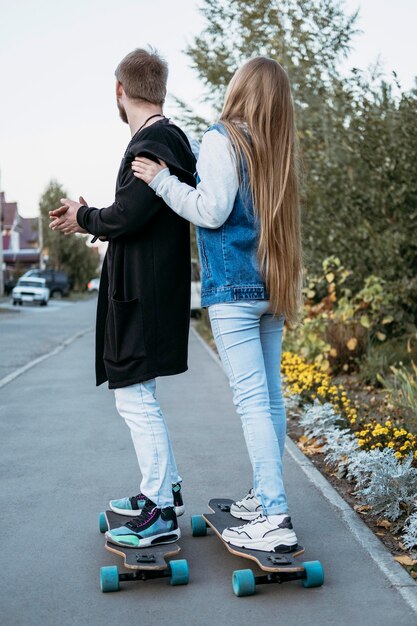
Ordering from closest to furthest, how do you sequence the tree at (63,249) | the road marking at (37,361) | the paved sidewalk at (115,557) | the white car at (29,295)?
the paved sidewalk at (115,557) → the road marking at (37,361) → the white car at (29,295) → the tree at (63,249)

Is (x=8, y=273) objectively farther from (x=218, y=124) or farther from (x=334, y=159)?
(x=218, y=124)

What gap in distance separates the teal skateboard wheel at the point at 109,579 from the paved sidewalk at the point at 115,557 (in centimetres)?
5

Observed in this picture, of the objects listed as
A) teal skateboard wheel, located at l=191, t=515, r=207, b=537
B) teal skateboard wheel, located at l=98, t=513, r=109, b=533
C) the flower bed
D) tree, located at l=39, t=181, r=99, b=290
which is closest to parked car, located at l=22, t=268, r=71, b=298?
tree, located at l=39, t=181, r=99, b=290

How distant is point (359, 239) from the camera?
9336 mm

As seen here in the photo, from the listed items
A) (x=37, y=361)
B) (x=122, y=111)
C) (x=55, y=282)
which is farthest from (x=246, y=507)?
(x=55, y=282)

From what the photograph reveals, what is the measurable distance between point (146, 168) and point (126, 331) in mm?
695

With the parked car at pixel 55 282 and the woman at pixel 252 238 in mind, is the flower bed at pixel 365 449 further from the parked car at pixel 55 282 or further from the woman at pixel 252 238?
the parked car at pixel 55 282

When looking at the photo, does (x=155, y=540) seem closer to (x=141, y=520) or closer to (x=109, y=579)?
(x=141, y=520)

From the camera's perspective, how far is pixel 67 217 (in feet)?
12.5

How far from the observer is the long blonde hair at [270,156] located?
350 centimetres

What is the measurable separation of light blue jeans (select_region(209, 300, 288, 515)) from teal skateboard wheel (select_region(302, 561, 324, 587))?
0.26 m

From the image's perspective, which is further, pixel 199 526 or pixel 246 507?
pixel 199 526

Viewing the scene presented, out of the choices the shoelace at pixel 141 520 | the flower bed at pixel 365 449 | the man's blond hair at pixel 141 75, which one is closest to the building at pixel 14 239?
the flower bed at pixel 365 449


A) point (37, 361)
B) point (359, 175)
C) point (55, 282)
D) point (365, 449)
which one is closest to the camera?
point (365, 449)
